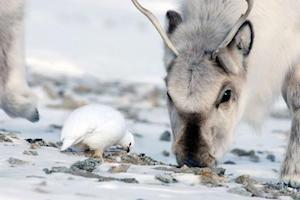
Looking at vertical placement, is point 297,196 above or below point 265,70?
below

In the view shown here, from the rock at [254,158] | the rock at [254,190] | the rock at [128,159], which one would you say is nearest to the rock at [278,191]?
the rock at [254,190]

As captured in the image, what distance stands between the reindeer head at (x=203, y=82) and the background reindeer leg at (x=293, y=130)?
543 mm

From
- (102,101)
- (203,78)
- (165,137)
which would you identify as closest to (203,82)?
(203,78)

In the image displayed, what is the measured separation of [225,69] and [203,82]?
0.97 feet

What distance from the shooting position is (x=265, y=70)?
729cm

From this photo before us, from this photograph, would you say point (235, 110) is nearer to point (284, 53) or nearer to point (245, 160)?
point (284, 53)

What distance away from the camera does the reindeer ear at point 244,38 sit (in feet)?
22.3

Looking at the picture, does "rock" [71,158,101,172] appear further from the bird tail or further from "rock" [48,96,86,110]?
"rock" [48,96,86,110]

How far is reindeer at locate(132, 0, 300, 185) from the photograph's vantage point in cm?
653

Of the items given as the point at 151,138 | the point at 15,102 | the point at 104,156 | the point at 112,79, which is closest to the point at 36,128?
the point at 151,138

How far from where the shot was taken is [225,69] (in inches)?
268

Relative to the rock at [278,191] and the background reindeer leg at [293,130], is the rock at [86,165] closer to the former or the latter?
the rock at [278,191]

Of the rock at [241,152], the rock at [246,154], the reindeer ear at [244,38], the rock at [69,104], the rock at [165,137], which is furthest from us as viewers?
the rock at [69,104]

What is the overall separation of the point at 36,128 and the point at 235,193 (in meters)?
3.93
